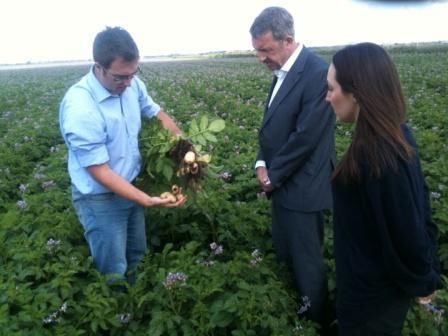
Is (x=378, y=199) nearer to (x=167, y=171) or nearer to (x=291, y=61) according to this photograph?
(x=291, y=61)

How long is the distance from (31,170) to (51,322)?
13.9 ft

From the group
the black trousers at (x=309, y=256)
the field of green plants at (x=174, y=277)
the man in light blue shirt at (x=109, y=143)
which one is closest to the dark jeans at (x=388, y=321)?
the field of green plants at (x=174, y=277)

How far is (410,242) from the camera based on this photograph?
69.2 inches

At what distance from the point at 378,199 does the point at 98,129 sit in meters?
1.53

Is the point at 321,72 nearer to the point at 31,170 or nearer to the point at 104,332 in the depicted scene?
the point at 104,332

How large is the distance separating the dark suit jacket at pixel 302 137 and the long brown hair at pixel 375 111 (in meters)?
0.89

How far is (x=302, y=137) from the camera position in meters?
2.68

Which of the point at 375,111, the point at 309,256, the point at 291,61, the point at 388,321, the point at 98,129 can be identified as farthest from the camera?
the point at 309,256

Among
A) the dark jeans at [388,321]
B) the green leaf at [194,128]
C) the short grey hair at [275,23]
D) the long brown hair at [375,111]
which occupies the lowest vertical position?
the dark jeans at [388,321]

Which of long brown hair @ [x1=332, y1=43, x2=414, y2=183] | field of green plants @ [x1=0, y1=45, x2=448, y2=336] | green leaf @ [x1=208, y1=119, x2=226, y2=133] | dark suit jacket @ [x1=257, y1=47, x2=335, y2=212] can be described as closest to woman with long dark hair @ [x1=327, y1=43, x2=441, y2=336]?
long brown hair @ [x1=332, y1=43, x2=414, y2=183]

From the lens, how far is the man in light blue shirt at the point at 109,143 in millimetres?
2418

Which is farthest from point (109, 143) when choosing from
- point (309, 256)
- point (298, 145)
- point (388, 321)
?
point (388, 321)

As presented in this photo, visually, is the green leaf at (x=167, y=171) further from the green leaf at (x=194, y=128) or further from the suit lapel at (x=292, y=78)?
the suit lapel at (x=292, y=78)

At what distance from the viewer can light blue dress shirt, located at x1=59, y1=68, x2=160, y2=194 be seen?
7.98 ft
